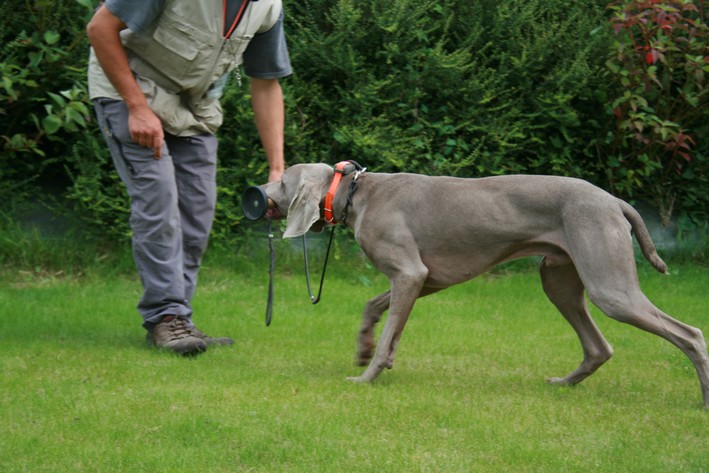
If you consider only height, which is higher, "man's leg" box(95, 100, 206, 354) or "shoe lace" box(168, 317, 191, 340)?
"man's leg" box(95, 100, 206, 354)

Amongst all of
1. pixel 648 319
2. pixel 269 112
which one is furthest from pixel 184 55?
pixel 648 319

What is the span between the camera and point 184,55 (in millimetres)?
5676

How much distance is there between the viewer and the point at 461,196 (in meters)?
5.32

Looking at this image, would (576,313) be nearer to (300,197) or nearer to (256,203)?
(300,197)

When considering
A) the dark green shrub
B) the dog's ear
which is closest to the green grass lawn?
the dog's ear

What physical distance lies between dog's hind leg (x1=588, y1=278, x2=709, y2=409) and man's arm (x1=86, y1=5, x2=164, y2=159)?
2553 mm

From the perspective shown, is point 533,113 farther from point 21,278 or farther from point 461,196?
point 21,278

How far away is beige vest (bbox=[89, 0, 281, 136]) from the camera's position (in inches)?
221

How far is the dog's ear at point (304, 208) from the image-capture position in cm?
539

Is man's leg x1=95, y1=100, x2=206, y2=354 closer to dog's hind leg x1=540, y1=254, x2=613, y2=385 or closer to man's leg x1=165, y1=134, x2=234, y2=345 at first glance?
man's leg x1=165, y1=134, x2=234, y2=345

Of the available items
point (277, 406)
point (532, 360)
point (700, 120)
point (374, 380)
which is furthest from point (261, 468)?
point (700, 120)

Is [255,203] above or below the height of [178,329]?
above

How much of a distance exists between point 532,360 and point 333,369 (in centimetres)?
125

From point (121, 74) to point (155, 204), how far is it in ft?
2.49
